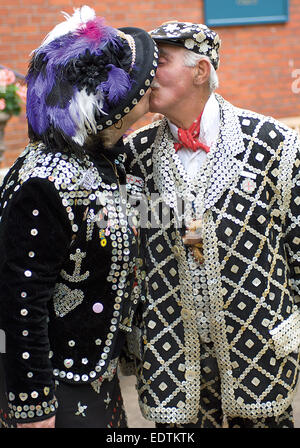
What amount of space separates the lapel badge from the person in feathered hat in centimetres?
43

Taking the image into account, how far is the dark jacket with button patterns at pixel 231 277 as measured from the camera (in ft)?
7.36

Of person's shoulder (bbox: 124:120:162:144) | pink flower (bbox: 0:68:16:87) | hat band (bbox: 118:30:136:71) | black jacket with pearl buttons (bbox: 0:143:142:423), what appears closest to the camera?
black jacket with pearl buttons (bbox: 0:143:142:423)

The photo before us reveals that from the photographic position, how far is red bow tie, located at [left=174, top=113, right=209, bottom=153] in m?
2.30

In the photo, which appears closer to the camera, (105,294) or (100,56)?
(100,56)

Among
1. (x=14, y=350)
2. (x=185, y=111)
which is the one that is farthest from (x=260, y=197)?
(x=14, y=350)

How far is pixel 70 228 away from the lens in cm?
192

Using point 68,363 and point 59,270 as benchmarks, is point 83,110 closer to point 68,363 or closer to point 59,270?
point 59,270

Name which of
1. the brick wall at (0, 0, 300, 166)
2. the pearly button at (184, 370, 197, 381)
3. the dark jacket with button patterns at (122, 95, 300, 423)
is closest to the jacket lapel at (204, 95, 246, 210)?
the dark jacket with button patterns at (122, 95, 300, 423)

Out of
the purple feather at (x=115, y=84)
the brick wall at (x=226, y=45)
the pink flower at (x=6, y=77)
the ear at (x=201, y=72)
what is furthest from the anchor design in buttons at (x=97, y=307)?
the brick wall at (x=226, y=45)

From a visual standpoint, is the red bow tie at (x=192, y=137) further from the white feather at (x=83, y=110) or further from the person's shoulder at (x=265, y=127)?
the white feather at (x=83, y=110)

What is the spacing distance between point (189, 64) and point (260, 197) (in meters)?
0.55

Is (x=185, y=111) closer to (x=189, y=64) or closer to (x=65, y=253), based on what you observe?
(x=189, y=64)

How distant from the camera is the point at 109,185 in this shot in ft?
6.76

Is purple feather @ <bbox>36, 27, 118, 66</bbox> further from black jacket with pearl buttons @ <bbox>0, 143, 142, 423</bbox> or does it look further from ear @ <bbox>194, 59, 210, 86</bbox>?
ear @ <bbox>194, 59, 210, 86</bbox>
